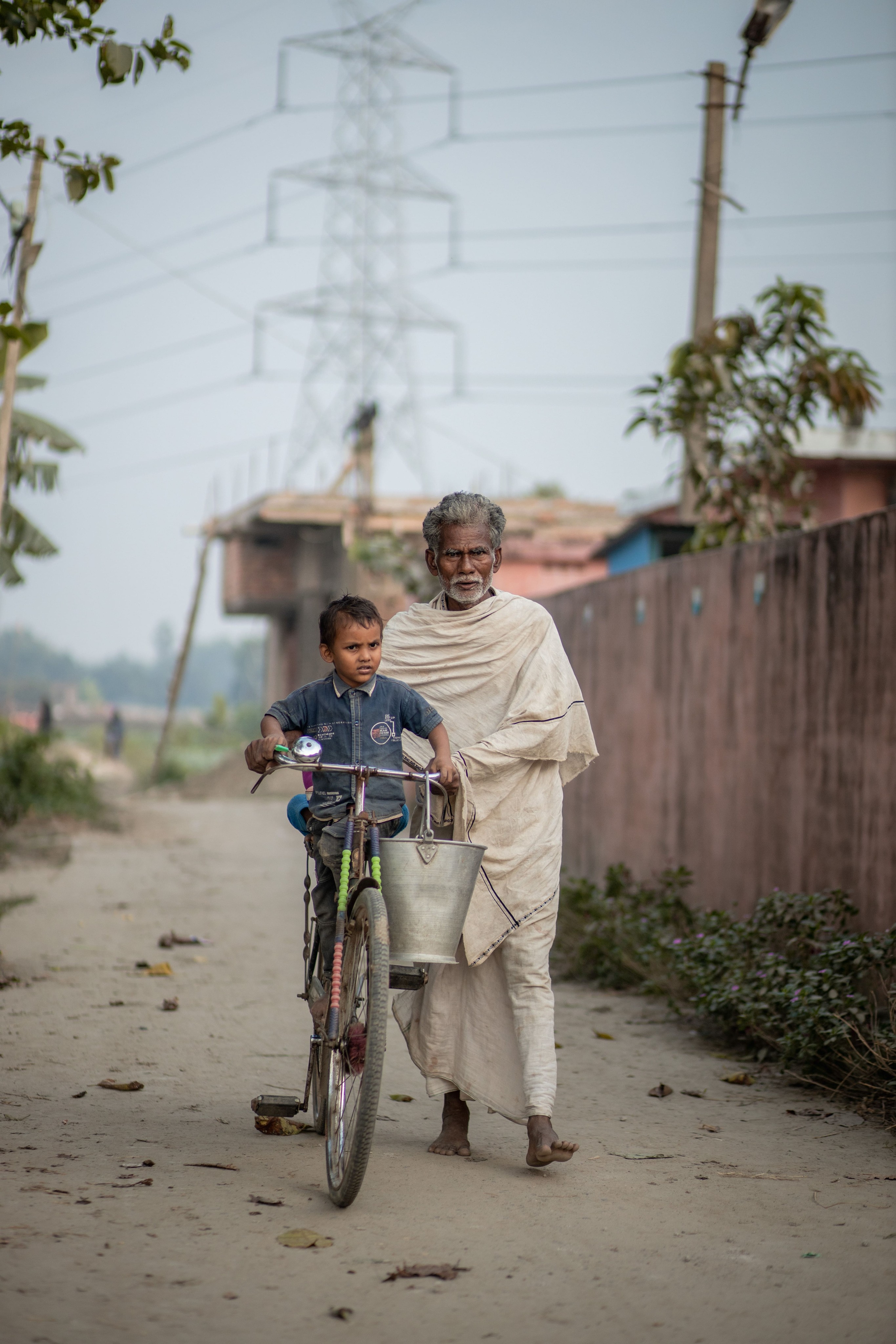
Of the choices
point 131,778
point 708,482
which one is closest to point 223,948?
point 708,482

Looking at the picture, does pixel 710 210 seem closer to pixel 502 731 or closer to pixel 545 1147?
pixel 502 731

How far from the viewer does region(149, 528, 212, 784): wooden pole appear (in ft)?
97.9

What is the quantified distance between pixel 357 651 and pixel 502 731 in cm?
58

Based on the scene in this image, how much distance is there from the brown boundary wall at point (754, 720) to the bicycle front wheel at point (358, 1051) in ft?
8.98

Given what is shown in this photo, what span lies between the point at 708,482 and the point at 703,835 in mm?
3020

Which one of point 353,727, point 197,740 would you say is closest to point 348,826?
point 353,727

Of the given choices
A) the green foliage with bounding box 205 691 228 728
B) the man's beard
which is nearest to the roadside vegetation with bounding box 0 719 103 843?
the man's beard

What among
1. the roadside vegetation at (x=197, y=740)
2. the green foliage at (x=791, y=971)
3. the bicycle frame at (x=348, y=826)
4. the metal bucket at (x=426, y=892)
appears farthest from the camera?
the roadside vegetation at (x=197, y=740)

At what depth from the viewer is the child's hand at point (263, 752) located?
3936mm

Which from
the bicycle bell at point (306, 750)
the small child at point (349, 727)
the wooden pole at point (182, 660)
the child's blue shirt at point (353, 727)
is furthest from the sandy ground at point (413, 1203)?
the wooden pole at point (182, 660)

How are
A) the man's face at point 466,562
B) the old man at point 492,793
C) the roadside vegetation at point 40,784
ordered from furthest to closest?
1. the roadside vegetation at point 40,784
2. the man's face at point 466,562
3. the old man at point 492,793

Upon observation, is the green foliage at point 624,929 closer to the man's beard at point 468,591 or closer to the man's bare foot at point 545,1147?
the man's bare foot at point 545,1147

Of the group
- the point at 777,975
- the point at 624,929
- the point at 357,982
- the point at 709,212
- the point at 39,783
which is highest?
the point at 709,212

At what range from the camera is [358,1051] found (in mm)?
3936
